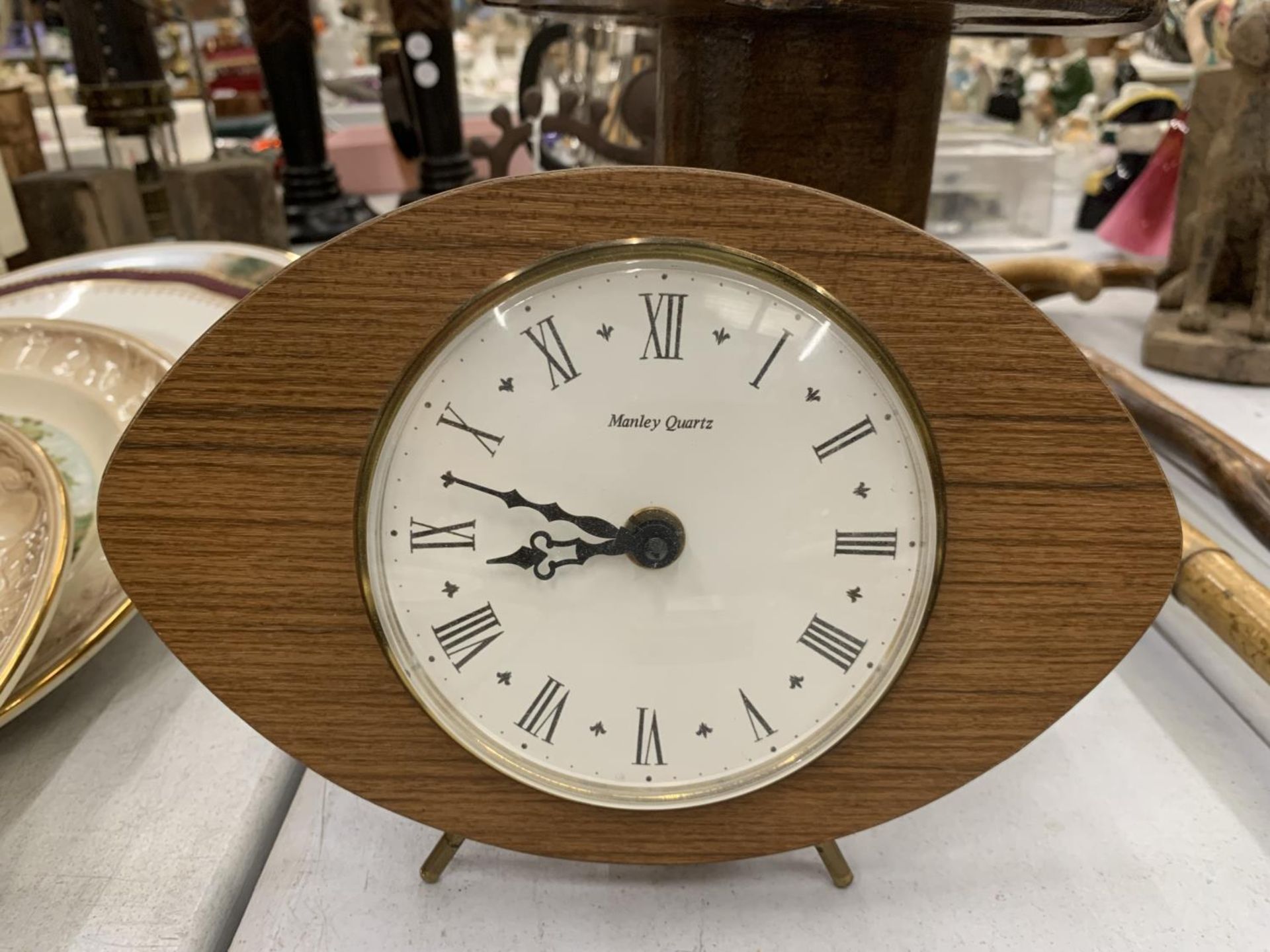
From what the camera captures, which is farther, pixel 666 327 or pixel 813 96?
pixel 813 96

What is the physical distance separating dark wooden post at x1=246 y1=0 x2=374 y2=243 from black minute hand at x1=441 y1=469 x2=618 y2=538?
146 centimetres

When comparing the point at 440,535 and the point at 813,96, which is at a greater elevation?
the point at 813,96

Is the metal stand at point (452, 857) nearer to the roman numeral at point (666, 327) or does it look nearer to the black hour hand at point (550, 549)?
the black hour hand at point (550, 549)

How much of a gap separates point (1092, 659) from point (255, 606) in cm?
50

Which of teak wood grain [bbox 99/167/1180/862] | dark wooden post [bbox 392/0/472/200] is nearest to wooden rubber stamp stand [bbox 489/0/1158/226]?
teak wood grain [bbox 99/167/1180/862]

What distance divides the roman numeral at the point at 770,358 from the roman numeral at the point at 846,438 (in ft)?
0.16

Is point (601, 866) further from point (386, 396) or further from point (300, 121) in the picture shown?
point (300, 121)

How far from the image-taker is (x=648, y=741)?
21.6 inches

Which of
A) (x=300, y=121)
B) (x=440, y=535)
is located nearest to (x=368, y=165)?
(x=300, y=121)

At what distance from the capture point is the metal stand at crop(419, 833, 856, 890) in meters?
0.61

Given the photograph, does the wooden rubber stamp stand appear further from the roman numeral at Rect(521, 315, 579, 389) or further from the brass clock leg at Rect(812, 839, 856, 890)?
the brass clock leg at Rect(812, 839, 856, 890)

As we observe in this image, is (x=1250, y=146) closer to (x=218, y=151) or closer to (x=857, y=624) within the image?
(x=857, y=624)

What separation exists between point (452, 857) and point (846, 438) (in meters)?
0.39

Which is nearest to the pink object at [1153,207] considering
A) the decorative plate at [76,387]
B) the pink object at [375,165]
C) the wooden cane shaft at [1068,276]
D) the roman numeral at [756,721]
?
the wooden cane shaft at [1068,276]
